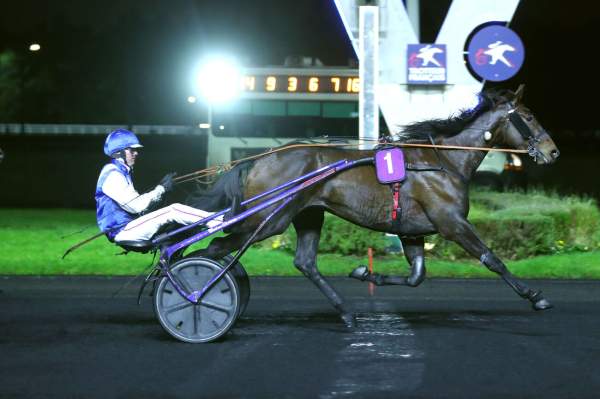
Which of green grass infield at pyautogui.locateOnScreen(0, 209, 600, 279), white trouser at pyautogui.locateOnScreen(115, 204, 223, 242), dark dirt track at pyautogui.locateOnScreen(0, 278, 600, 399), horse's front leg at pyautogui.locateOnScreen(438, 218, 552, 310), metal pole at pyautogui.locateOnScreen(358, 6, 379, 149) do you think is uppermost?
metal pole at pyautogui.locateOnScreen(358, 6, 379, 149)

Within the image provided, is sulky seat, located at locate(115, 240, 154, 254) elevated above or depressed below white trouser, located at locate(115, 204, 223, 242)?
below

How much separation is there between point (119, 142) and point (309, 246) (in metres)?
1.96

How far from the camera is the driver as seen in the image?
7.71 meters

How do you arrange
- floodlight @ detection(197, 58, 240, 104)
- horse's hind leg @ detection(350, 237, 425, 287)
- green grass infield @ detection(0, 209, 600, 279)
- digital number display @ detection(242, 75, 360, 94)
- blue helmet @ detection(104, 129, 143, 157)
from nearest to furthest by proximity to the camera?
1. blue helmet @ detection(104, 129, 143, 157)
2. horse's hind leg @ detection(350, 237, 425, 287)
3. green grass infield @ detection(0, 209, 600, 279)
4. floodlight @ detection(197, 58, 240, 104)
5. digital number display @ detection(242, 75, 360, 94)

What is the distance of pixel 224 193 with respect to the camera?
8266 mm

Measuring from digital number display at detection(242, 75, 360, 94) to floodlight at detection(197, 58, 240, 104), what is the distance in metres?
0.27

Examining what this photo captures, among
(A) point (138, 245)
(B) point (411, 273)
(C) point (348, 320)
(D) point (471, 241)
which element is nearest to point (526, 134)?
(D) point (471, 241)

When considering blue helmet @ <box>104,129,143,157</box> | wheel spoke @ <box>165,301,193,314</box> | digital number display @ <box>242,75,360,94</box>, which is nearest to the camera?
wheel spoke @ <box>165,301,193,314</box>

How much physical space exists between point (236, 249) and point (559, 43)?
5279 cm

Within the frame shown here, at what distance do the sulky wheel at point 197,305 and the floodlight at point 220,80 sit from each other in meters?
15.8

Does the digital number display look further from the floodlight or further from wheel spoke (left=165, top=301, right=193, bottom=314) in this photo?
wheel spoke (left=165, top=301, right=193, bottom=314)

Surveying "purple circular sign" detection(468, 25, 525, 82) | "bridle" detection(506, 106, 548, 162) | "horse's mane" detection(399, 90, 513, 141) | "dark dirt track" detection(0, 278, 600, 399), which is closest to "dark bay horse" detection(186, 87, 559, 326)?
"bridle" detection(506, 106, 548, 162)

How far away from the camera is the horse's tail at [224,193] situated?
8234mm

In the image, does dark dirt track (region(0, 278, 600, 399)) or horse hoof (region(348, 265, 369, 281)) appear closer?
dark dirt track (region(0, 278, 600, 399))
